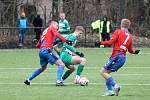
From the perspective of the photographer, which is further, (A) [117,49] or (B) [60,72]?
(B) [60,72]

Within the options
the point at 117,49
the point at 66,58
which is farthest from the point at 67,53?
the point at 117,49

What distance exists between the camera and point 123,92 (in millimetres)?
15203

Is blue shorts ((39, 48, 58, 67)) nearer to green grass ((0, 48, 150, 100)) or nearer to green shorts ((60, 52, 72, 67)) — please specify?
green shorts ((60, 52, 72, 67))

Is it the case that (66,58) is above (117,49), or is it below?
below

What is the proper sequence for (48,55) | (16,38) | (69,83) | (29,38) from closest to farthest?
(48,55) < (69,83) < (16,38) < (29,38)

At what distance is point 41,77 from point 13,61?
6.32m

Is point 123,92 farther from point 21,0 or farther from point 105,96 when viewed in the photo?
point 21,0

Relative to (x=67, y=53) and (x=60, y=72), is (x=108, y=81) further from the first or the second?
(x=67, y=53)

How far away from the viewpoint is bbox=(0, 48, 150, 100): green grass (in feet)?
46.7

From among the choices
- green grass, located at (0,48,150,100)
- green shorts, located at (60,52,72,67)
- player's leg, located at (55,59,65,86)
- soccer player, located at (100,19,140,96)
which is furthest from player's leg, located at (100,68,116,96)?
green shorts, located at (60,52,72,67)

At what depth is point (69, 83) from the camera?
57.6 ft

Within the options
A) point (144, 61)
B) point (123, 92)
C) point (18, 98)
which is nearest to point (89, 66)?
point (144, 61)

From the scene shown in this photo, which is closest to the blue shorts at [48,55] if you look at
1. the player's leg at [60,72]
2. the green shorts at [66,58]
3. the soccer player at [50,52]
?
the soccer player at [50,52]

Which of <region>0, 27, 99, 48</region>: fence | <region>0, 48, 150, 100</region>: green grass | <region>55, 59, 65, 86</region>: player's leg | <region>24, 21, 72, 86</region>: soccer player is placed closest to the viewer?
<region>0, 48, 150, 100</region>: green grass
